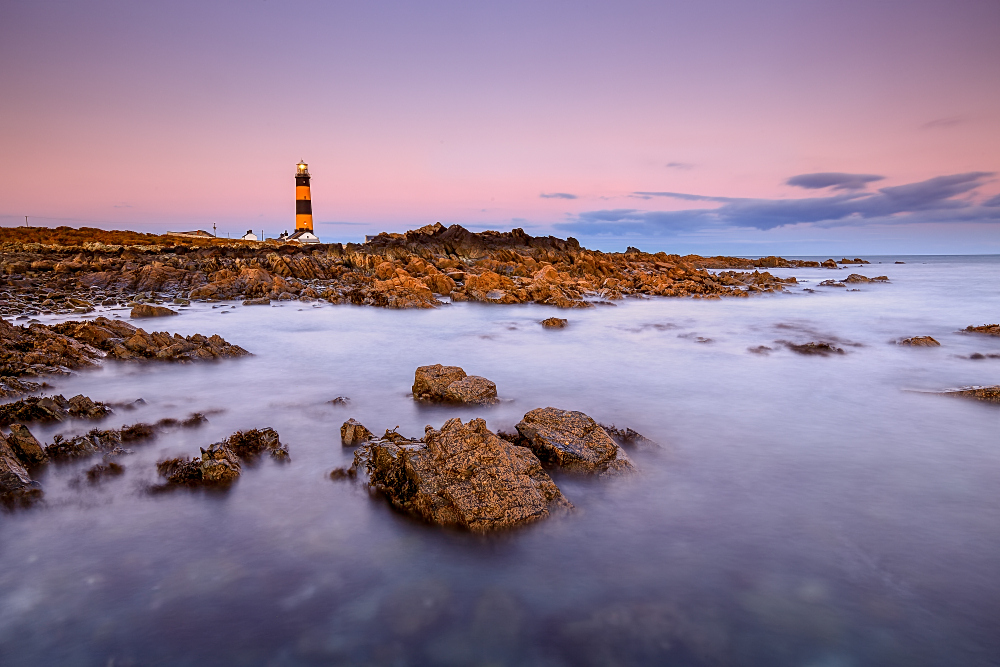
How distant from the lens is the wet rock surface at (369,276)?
20391 mm

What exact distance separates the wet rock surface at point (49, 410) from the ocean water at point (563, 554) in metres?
0.26

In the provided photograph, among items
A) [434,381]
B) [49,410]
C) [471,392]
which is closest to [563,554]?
[471,392]

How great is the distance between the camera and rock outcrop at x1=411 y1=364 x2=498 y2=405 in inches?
267

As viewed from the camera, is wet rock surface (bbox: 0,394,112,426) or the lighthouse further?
the lighthouse

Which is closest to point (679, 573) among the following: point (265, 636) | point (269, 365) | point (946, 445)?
point (265, 636)

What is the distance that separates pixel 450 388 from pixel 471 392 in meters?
0.28

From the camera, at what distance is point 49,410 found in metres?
5.59

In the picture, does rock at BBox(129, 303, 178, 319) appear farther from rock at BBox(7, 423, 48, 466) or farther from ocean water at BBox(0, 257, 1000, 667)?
rock at BBox(7, 423, 48, 466)

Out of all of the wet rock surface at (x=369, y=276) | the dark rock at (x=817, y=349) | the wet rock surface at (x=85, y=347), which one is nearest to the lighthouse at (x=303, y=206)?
the wet rock surface at (x=369, y=276)

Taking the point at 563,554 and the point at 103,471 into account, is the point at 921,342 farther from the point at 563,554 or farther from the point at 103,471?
the point at 103,471

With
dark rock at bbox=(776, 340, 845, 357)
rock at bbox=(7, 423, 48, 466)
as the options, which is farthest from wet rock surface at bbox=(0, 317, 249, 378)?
dark rock at bbox=(776, 340, 845, 357)

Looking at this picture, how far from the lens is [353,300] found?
68.1 feet

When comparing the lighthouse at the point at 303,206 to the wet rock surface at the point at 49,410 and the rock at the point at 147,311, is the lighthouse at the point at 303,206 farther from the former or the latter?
the wet rock surface at the point at 49,410

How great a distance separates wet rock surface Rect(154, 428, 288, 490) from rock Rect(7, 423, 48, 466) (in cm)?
97
